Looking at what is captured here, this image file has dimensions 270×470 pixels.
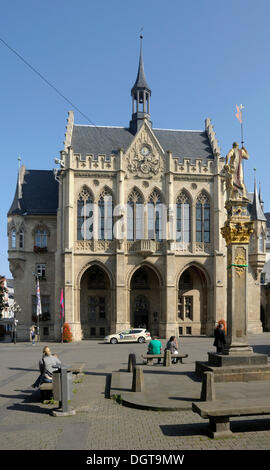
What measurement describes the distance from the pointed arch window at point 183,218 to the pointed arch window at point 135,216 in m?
3.40

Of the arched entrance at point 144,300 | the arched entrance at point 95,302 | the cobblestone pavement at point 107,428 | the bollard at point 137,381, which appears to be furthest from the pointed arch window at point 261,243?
the cobblestone pavement at point 107,428

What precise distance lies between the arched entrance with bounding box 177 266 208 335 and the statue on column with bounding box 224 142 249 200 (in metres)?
26.3

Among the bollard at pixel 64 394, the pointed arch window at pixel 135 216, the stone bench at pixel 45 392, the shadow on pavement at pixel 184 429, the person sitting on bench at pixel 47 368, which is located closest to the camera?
the shadow on pavement at pixel 184 429

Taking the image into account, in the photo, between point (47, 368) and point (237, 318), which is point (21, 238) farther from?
point (47, 368)

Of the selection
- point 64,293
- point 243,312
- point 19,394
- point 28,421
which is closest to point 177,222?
point 64,293

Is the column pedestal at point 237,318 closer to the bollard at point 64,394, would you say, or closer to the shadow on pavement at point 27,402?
the bollard at point 64,394

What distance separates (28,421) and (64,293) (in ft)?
95.6

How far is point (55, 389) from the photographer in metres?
11.6

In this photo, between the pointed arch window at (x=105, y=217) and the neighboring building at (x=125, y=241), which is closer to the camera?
the neighboring building at (x=125, y=241)

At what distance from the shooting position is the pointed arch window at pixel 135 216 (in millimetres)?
41125

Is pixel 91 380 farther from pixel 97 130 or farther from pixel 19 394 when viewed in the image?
pixel 97 130

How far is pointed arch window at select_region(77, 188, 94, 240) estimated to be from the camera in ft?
133

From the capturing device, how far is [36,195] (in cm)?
4516

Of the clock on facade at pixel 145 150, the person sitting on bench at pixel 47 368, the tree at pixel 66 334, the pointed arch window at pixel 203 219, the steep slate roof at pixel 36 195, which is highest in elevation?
the clock on facade at pixel 145 150
